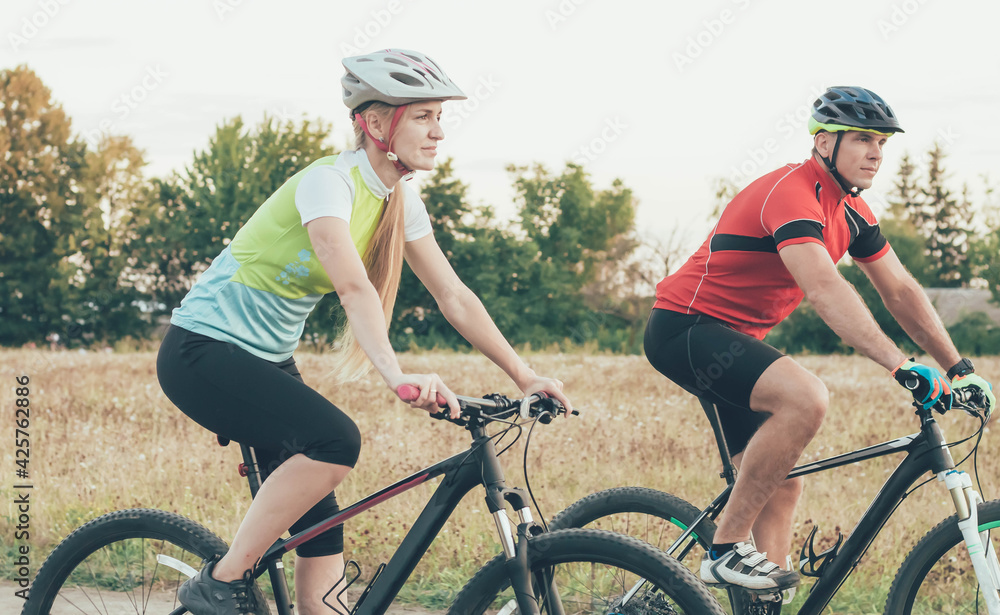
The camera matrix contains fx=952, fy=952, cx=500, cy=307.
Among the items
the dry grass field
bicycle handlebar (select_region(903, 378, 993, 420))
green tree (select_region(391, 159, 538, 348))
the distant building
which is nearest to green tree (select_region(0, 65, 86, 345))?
green tree (select_region(391, 159, 538, 348))

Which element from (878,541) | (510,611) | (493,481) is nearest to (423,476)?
(493,481)

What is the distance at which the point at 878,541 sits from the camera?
5.01 m

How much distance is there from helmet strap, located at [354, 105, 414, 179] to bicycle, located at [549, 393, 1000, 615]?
1477 mm

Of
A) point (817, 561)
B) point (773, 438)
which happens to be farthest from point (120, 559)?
point (817, 561)

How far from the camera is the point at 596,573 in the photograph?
2734 millimetres

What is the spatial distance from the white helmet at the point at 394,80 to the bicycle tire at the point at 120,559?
59.7 inches

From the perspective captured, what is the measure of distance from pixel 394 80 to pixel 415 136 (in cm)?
18

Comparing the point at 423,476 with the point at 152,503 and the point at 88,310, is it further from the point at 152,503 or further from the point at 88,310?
the point at 88,310

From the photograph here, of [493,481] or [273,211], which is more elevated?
[273,211]

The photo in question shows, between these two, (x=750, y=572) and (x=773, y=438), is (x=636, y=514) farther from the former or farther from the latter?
(x=773, y=438)

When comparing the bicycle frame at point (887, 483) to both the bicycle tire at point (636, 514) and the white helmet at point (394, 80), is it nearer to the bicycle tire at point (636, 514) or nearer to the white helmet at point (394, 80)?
the bicycle tire at point (636, 514)

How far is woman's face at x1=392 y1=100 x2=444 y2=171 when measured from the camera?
9.39 ft

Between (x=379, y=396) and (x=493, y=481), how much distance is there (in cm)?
752

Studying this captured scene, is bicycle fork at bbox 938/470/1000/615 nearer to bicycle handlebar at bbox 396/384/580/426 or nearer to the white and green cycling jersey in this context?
bicycle handlebar at bbox 396/384/580/426
